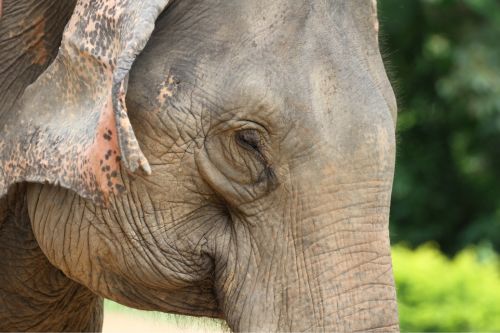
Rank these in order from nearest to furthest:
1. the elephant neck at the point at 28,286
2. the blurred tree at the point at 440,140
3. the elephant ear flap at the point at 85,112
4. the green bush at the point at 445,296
→ 1. the elephant ear flap at the point at 85,112
2. the elephant neck at the point at 28,286
3. the green bush at the point at 445,296
4. the blurred tree at the point at 440,140

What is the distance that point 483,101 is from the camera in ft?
24.4

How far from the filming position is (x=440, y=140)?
9125mm

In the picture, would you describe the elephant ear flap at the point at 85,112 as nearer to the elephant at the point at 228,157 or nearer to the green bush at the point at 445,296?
the elephant at the point at 228,157

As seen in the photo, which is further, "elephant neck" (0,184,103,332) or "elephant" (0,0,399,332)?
"elephant neck" (0,184,103,332)

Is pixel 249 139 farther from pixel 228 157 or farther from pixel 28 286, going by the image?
pixel 28 286

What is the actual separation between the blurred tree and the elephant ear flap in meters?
5.71

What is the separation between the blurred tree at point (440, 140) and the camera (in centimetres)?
818

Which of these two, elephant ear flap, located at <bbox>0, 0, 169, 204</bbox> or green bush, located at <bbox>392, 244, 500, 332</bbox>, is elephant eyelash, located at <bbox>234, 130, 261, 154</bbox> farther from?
green bush, located at <bbox>392, 244, 500, 332</bbox>

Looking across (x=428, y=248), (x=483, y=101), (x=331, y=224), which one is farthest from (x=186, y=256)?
(x=428, y=248)

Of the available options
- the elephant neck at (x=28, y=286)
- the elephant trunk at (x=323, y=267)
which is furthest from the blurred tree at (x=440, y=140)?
the elephant trunk at (x=323, y=267)

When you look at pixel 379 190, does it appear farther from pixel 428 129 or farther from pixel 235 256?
pixel 428 129

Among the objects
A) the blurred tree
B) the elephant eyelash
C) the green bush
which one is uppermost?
the blurred tree

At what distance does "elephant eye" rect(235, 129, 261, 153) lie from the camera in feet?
7.17

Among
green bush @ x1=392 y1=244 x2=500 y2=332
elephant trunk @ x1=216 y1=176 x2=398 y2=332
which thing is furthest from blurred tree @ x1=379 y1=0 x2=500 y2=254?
elephant trunk @ x1=216 y1=176 x2=398 y2=332
